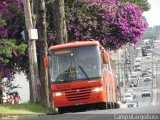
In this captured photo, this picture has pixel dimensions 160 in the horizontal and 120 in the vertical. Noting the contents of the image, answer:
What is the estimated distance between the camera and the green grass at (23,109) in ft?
83.6

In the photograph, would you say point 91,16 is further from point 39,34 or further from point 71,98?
point 71,98

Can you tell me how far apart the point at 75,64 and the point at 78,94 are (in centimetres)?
127

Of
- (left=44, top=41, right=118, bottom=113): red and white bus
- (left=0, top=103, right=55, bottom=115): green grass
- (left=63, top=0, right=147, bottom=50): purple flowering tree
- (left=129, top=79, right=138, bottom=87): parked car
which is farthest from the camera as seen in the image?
(left=129, top=79, right=138, bottom=87): parked car

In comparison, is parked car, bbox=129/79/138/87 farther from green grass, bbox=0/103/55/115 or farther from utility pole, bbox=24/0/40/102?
utility pole, bbox=24/0/40/102

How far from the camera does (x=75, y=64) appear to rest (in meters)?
27.3

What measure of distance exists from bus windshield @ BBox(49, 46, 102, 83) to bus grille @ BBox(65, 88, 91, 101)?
18.9 inches

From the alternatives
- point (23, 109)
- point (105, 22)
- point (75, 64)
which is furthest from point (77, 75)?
point (105, 22)

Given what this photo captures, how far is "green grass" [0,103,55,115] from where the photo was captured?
25475 millimetres

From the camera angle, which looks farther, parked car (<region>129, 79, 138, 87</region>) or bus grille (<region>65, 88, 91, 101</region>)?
parked car (<region>129, 79, 138, 87</region>)

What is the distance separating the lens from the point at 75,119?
1866cm

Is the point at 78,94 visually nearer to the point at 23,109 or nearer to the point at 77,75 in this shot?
the point at 77,75

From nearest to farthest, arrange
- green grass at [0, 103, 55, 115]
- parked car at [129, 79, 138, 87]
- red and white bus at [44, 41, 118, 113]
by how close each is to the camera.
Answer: green grass at [0, 103, 55, 115] < red and white bus at [44, 41, 118, 113] < parked car at [129, 79, 138, 87]

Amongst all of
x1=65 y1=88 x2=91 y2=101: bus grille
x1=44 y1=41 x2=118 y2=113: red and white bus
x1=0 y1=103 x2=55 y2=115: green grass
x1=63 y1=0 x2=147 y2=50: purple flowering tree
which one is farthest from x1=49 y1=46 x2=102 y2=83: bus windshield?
x1=63 y1=0 x2=147 y2=50: purple flowering tree

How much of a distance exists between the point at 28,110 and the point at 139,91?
377 feet
